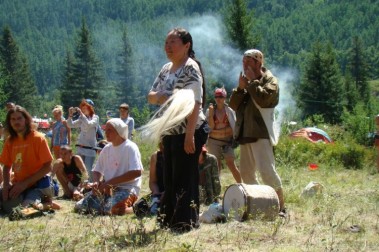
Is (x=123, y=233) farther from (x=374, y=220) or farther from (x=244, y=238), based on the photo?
(x=374, y=220)

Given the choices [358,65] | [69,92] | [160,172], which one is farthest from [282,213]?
[358,65]

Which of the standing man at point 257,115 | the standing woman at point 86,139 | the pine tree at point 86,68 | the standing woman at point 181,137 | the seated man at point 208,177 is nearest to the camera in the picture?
the standing woman at point 181,137

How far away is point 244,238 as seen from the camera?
4.13 m

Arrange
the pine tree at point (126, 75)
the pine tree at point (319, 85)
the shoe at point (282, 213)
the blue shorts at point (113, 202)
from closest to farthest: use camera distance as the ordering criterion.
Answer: the shoe at point (282, 213) → the blue shorts at point (113, 202) → the pine tree at point (319, 85) → the pine tree at point (126, 75)

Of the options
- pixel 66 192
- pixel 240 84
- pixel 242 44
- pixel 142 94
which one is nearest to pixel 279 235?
pixel 240 84

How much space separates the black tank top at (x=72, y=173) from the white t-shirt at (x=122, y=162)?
59.2 inches

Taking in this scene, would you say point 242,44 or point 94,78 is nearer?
point 242,44

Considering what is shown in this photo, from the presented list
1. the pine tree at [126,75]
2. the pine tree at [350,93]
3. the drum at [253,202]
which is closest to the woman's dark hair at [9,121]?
the drum at [253,202]

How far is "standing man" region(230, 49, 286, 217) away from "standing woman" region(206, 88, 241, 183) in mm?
2185

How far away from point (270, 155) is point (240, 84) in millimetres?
789

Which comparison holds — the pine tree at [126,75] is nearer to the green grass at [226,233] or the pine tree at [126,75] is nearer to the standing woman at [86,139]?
the standing woman at [86,139]

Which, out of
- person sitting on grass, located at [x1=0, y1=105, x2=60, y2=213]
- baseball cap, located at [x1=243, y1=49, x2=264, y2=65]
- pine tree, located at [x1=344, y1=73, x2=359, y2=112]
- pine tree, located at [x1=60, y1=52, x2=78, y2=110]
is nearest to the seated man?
baseball cap, located at [x1=243, y1=49, x2=264, y2=65]

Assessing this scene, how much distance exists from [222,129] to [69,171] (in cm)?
241

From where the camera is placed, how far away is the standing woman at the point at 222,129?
7.50 m
